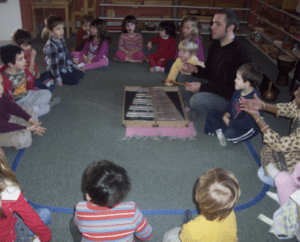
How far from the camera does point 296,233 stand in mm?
1942

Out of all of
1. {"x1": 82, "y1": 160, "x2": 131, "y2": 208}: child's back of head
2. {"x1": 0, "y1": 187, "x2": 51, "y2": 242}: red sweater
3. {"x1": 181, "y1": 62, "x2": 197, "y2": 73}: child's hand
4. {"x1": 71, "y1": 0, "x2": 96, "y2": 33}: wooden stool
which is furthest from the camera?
{"x1": 71, "y1": 0, "x2": 96, "y2": 33}: wooden stool

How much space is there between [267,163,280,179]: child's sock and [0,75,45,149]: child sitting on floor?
7.88ft

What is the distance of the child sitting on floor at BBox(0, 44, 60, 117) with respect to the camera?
9.96 ft

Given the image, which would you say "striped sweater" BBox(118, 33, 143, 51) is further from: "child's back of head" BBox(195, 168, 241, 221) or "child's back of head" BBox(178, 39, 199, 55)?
"child's back of head" BBox(195, 168, 241, 221)

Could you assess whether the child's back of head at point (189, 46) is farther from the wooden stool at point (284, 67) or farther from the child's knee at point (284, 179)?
the child's knee at point (284, 179)

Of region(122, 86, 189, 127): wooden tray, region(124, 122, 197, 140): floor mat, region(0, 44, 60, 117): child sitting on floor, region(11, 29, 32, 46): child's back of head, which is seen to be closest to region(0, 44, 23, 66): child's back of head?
region(0, 44, 60, 117): child sitting on floor

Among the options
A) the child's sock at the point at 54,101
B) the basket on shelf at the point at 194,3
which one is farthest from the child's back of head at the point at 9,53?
the basket on shelf at the point at 194,3

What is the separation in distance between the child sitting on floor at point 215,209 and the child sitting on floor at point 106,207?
0.34 m

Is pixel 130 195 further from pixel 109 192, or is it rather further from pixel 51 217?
pixel 109 192

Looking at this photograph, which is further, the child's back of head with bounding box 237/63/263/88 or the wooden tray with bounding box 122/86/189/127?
the wooden tray with bounding box 122/86/189/127

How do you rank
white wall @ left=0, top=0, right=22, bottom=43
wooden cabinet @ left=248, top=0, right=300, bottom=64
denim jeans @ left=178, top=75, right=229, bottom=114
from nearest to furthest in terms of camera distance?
1. denim jeans @ left=178, top=75, right=229, bottom=114
2. wooden cabinet @ left=248, top=0, right=300, bottom=64
3. white wall @ left=0, top=0, right=22, bottom=43

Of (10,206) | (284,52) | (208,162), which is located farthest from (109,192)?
(284,52)

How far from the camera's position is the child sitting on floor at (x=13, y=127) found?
107 inches

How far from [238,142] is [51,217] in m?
2.17
